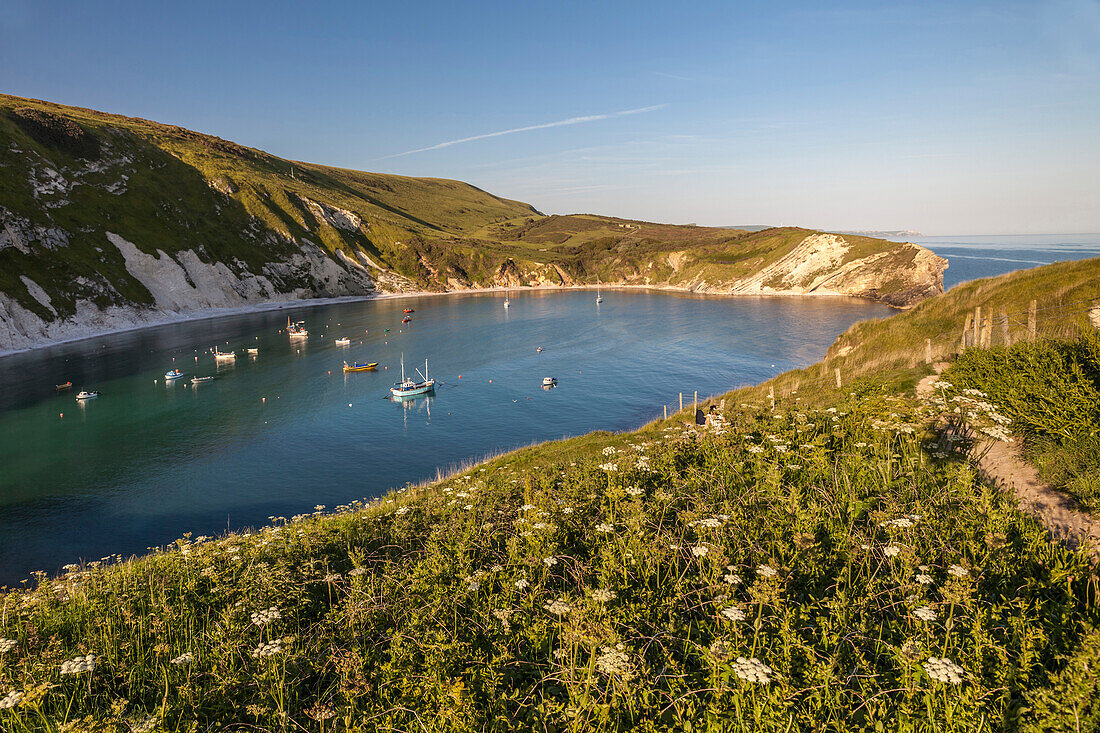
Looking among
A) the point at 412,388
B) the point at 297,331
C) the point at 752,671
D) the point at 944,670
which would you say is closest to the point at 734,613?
the point at 752,671

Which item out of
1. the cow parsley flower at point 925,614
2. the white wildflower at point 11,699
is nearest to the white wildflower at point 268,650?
the white wildflower at point 11,699

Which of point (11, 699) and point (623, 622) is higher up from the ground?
point (623, 622)

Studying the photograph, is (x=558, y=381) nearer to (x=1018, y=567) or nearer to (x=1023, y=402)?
(x=1023, y=402)

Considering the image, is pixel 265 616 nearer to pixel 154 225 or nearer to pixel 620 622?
pixel 620 622

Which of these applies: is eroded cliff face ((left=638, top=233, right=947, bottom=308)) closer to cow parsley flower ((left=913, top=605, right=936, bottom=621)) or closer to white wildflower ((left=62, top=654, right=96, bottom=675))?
cow parsley flower ((left=913, top=605, right=936, bottom=621))

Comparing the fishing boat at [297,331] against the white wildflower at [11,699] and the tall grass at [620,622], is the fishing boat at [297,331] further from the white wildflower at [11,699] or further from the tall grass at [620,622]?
the white wildflower at [11,699]

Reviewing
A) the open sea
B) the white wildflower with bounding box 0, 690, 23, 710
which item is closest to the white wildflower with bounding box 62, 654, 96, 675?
the white wildflower with bounding box 0, 690, 23, 710

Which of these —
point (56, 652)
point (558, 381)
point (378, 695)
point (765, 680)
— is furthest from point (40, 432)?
point (765, 680)
